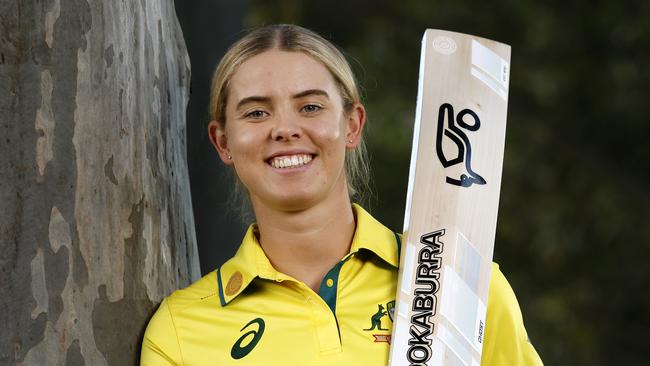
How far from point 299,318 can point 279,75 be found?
0.58 meters

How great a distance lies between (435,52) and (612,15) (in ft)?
24.1

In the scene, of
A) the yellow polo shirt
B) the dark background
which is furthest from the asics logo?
the dark background

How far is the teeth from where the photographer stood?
313cm

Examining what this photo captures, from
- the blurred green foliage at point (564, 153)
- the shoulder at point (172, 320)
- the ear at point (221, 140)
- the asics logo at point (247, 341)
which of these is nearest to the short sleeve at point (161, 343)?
the shoulder at point (172, 320)

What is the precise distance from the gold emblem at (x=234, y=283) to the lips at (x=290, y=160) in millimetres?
269

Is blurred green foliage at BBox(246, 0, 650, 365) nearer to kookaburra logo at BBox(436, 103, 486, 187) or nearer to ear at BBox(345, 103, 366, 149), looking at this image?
ear at BBox(345, 103, 366, 149)

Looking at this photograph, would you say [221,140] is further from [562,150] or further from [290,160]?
[562,150]

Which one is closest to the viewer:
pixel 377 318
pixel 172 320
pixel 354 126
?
pixel 377 318

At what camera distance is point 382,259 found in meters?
3.21

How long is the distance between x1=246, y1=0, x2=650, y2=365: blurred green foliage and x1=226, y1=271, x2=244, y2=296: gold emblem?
7.16 meters

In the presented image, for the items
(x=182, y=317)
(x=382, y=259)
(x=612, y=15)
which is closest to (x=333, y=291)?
(x=382, y=259)

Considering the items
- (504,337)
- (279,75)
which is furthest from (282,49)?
(504,337)

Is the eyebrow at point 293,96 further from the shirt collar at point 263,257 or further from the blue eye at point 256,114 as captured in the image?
the shirt collar at point 263,257

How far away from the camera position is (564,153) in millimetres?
10641
